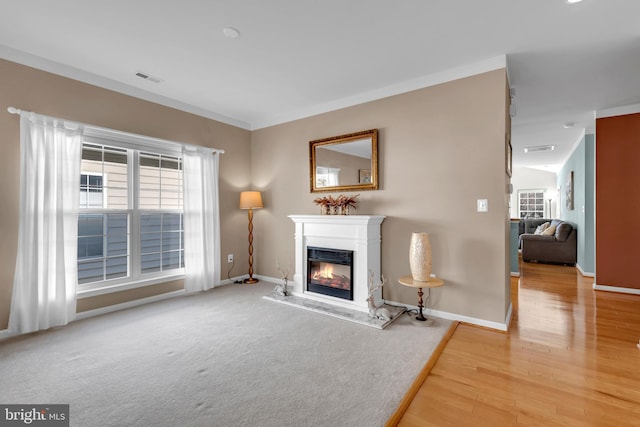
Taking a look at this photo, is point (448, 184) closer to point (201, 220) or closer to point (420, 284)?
point (420, 284)

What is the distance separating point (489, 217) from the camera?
2.89 metres

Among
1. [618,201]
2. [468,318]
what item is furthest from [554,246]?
[468,318]

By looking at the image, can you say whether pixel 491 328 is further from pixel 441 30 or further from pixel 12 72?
pixel 12 72

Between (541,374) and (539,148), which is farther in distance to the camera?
(539,148)

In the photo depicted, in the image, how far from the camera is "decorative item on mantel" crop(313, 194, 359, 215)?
3748mm

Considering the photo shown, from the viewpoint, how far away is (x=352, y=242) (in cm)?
351

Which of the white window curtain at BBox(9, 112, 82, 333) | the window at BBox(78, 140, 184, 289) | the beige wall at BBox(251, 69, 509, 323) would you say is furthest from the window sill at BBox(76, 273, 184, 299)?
the beige wall at BBox(251, 69, 509, 323)

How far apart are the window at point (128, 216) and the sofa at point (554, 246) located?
6.94 m

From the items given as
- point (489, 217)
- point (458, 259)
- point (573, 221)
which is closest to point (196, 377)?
point (458, 259)

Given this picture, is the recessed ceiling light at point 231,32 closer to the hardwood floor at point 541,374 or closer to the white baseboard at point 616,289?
the hardwood floor at point 541,374

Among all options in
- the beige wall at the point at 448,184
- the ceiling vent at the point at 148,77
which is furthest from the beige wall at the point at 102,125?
the beige wall at the point at 448,184

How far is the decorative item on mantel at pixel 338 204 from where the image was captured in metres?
3.75

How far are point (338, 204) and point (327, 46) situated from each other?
1.80 metres

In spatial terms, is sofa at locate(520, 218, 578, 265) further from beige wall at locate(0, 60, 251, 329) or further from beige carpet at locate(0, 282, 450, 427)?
beige wall at locate(0, 60, 251, 329)
